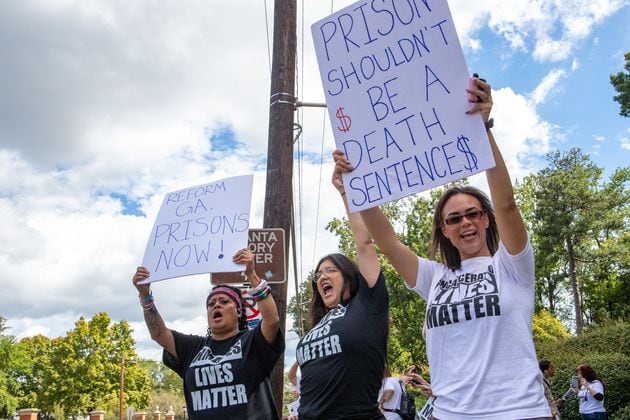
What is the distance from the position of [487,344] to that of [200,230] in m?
2.32

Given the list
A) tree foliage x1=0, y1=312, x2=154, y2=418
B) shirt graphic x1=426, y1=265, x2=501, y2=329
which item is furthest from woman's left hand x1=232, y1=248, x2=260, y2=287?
tree foliage x1=0, y1=312, x2=154, y2=418

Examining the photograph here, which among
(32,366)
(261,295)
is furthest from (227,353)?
(32,366)

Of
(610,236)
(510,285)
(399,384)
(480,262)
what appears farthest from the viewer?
(610,236)

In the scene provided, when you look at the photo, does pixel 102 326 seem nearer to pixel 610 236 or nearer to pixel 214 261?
pixel 610 236

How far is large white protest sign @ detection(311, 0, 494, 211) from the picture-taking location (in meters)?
2.33

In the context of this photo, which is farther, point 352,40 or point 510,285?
point 352,40

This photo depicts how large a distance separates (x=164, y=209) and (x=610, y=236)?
126 feet

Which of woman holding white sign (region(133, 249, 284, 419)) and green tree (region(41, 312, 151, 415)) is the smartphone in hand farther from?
green tree (region(41, 312, 151, 415))

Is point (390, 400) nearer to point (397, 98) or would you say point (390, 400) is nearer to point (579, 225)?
point (397, 98)

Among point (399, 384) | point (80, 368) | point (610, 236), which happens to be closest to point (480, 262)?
point (399, 384)

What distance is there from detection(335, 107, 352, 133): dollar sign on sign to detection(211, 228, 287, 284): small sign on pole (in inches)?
99.4

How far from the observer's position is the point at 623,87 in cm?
1767

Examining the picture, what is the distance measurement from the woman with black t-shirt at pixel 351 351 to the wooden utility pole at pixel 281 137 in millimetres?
1999

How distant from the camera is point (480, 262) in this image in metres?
2.28
